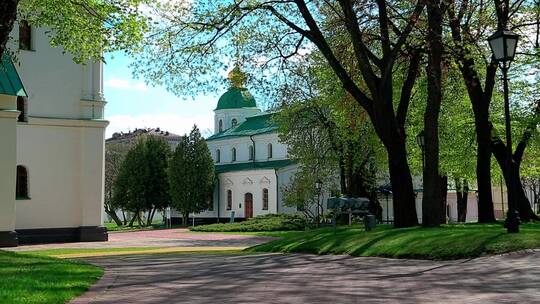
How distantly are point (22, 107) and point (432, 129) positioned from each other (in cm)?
2066

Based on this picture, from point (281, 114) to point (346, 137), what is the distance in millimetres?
5105

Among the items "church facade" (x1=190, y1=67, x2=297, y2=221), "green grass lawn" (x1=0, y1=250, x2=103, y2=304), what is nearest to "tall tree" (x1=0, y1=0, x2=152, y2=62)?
"green grass lawn" (x1=0, y1=250, x2=103, y2=304)

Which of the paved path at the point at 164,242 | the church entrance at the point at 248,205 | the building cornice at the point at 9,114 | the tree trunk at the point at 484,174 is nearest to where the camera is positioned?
the tree trunk at the point at 484,174

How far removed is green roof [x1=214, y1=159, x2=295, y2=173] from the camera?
61.0 metres

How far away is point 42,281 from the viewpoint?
10.0 metres

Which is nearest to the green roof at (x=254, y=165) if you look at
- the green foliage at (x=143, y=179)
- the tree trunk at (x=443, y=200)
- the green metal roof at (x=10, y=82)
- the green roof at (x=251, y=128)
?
the green roof at (x=251, y=128)

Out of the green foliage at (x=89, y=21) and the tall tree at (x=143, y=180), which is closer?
the green foliage at (x=89, y=21)

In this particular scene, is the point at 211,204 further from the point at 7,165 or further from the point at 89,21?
the point at 89,21

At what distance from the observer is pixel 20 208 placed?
2939 cm

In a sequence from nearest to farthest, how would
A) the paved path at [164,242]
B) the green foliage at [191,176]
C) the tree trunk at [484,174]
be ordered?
the tree trunk at [484,174]
the paved path at [164,242]
the green foliage at [191,176]

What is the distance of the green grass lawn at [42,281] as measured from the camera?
8320 mm

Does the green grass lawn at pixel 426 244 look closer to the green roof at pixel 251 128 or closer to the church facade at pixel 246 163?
the church facade at pixel 246 163

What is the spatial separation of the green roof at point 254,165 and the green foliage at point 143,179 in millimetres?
7441

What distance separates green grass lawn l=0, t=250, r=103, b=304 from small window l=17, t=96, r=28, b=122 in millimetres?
17545
